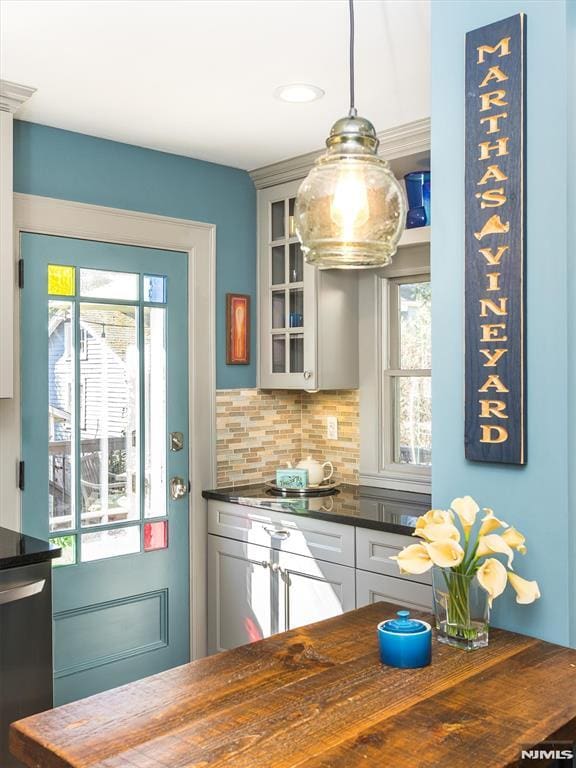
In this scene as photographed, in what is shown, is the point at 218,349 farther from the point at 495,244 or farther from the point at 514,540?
the point at 514,540

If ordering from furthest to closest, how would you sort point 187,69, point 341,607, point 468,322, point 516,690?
point 341,607
point 187,69
point 468,322
point 516,690

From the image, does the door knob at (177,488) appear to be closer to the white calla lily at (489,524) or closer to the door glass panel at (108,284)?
the door glass panel at (108,284)

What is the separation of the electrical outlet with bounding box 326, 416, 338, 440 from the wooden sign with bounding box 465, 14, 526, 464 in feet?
7.03

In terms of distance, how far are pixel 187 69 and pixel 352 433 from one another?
1.99 meters

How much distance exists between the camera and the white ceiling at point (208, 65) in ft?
7.29

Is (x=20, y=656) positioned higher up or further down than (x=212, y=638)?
higher up

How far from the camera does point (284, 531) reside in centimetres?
336

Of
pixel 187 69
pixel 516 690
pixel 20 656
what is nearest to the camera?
pixel 516 690

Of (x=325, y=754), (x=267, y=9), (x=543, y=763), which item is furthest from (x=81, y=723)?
(x=267, y=9)

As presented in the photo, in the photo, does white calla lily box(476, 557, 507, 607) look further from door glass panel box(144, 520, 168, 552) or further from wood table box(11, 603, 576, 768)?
door glass panel box(144, 520, 168, 552)

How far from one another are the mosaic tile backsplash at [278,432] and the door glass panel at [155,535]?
1.24 feet

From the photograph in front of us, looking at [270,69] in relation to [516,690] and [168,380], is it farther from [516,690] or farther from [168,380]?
[516,690]

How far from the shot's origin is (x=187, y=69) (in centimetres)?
262

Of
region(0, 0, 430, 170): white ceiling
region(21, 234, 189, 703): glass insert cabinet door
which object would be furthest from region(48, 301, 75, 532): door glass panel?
region(0, 0, 430, 170): white ceiling
